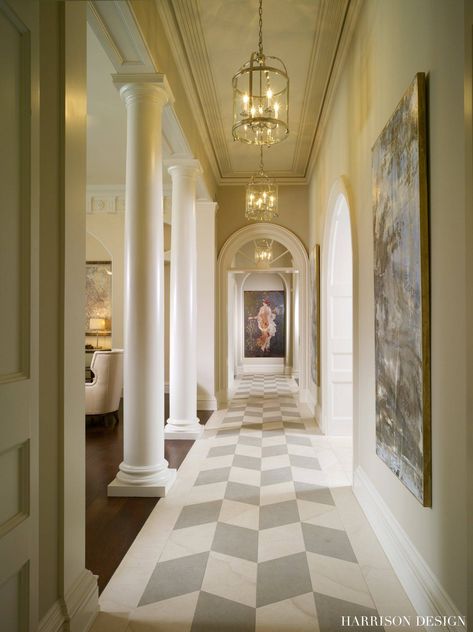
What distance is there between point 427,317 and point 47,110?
2327mm

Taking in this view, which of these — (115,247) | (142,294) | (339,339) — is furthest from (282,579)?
(115,247)

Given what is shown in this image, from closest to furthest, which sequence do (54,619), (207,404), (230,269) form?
(54,619) → (207,404) → (230,269)

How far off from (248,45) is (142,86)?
174 cm

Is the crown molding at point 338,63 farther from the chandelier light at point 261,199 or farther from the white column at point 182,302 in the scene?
the white column at point 182,302

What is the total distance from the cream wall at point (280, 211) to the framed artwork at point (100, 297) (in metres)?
3.34

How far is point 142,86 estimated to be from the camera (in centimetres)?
486

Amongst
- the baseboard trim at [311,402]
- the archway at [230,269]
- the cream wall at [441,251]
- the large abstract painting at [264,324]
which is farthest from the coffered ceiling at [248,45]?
the large abstract painting at [264,324]

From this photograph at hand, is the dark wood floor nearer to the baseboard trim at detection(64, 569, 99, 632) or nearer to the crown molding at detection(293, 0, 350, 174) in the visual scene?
the baseboard trim at detection(64, 569, 99, 632)

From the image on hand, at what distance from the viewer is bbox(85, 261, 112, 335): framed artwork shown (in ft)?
40.5

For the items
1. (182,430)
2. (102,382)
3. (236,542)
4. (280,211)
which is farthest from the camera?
(280,211)

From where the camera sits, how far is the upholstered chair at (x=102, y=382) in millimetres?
8062

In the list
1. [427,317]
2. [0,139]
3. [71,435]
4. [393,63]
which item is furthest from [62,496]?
[393,63]

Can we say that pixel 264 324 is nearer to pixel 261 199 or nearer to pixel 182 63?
pixel 261 199

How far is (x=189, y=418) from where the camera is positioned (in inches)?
296
